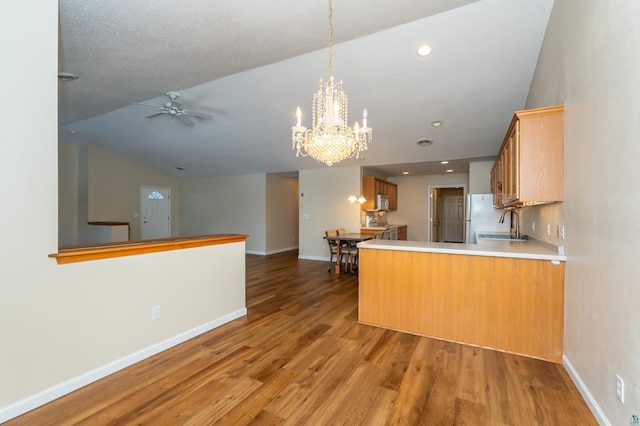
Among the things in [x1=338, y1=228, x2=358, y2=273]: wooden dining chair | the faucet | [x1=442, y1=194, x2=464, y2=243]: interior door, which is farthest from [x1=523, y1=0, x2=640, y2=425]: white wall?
[x1=442, y1=194, x2=464, y2=243]: interior door

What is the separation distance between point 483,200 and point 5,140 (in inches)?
266

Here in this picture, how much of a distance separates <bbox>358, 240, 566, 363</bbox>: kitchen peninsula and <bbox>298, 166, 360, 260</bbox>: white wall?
3899 mm

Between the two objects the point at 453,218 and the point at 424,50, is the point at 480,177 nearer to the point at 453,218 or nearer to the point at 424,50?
the point at 424,50

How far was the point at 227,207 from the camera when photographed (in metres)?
8.85

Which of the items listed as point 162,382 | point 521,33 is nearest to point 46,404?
point 162,382

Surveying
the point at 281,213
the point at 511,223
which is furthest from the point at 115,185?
the point at 511,223

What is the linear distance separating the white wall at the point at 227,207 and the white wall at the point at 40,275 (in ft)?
19.6

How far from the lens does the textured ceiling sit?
8.18ft

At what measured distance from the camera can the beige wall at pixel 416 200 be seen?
28.1ft

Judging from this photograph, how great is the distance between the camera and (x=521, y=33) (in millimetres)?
2881

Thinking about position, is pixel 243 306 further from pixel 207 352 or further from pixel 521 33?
pixel 521 33

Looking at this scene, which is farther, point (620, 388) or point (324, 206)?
point (324, 206)

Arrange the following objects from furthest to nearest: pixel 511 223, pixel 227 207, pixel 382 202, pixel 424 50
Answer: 1. pixel 227 207
2. pixel 382 202
3. pixel 511 223
4. pixel 424 50

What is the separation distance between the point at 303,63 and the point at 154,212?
761cm
